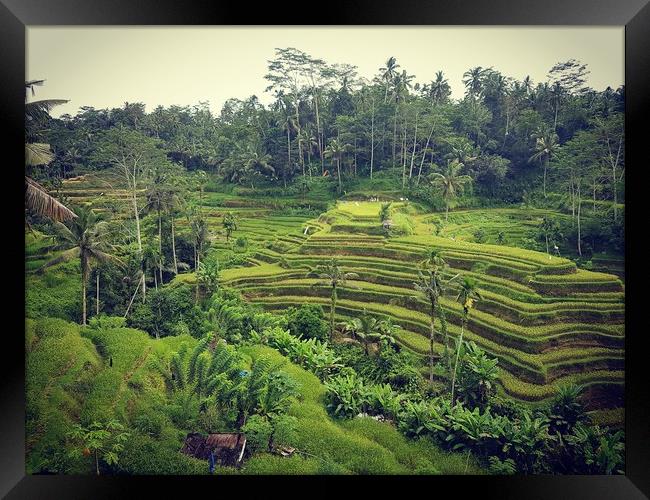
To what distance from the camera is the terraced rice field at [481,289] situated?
209 inches

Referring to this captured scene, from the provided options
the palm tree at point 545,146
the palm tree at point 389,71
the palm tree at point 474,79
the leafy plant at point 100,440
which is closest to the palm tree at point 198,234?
the leafy plant at point 100,440

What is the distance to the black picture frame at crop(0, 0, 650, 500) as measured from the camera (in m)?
4.81

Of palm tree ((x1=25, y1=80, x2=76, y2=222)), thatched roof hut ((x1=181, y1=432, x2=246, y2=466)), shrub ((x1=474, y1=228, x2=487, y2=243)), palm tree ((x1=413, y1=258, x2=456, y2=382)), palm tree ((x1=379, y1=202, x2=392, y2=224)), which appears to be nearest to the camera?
thatched roof hut ((x1=181, y1=432, x2=246, y2=466))

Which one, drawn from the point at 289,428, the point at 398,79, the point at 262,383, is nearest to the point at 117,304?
the point at 262,383

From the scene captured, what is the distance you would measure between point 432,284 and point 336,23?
96.2 inches

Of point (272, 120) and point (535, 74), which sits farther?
point (272, 120)

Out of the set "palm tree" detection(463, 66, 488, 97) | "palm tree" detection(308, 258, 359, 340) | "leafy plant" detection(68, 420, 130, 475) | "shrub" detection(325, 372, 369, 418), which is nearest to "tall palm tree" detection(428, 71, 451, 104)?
"palm tree" detection(463, 66, 488, 97)

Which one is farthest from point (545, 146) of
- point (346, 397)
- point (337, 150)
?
point (346, 397)

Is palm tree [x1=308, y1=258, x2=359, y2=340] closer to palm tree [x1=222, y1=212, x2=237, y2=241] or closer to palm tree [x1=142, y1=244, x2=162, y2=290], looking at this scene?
palm tree [x1=222, y1=212, x2=237, y2=241]

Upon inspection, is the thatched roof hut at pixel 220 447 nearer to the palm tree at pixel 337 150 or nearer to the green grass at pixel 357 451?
the green grass at pixel 357 451

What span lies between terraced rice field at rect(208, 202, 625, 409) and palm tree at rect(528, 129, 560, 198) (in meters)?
0.87

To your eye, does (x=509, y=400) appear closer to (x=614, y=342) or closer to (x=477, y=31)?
(x=614, y=342)

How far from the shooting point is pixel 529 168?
545cm

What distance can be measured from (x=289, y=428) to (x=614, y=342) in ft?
9.84
